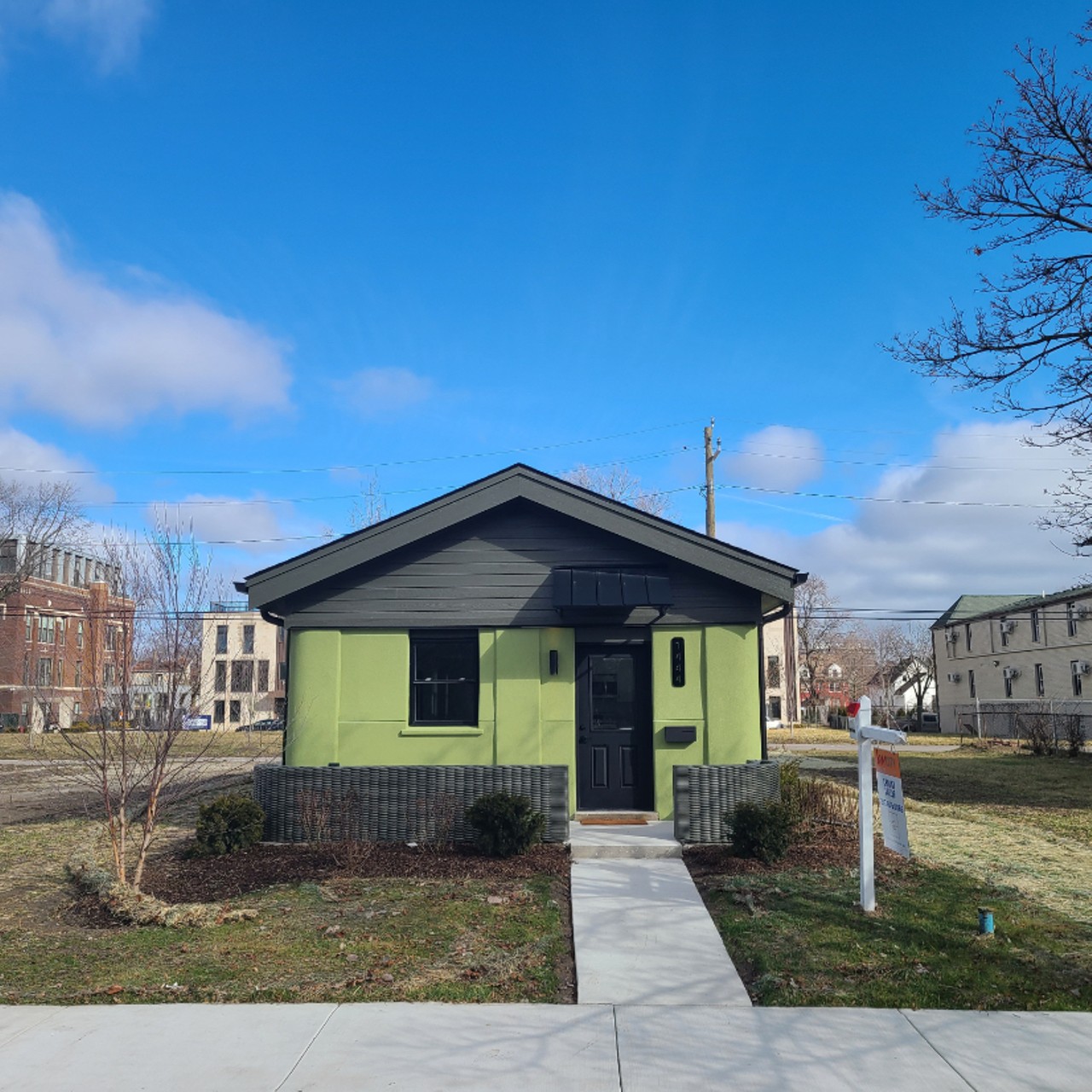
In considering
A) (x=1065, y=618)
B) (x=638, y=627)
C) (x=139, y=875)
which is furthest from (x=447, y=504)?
(x=1065, y=618)

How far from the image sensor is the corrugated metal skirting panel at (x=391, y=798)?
34.2 ft

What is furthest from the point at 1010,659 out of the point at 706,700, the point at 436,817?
the point at 436,817

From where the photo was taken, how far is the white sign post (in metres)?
7.50

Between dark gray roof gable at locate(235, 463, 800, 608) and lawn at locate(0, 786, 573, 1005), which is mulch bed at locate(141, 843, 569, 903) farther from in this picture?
dark gray roof gable at locate(235, 463, 800, 608)

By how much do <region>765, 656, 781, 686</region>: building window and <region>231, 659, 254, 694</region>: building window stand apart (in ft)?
211

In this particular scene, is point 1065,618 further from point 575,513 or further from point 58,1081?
point 58,1081

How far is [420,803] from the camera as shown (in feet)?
34.6

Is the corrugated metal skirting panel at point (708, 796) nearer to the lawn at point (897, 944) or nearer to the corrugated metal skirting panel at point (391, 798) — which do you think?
the corrugated metal skirting panel at point (391, 798)

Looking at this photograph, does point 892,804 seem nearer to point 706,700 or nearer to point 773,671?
point 706,700

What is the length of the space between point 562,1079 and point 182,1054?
204 centimetres

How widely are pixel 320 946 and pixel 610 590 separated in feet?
18.7

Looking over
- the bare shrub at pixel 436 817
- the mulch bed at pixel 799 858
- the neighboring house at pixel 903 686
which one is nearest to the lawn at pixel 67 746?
the bare shrub at pixel 436 817

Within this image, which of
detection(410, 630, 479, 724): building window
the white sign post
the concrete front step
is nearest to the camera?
the white sign post

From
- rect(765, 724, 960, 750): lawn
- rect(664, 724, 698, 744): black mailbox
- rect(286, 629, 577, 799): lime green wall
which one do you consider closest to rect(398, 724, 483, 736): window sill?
rect(286, 629, 577, 799): lime green wall
